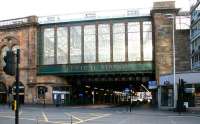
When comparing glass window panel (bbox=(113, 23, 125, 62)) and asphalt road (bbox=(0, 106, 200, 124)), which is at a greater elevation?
glass window panel (bbox=(113, 23, 125, 62))

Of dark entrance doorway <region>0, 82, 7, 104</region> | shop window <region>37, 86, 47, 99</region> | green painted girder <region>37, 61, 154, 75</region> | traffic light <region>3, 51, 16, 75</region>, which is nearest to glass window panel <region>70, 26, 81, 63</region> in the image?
green painted girder <region>37, 61, 154, 75</region>

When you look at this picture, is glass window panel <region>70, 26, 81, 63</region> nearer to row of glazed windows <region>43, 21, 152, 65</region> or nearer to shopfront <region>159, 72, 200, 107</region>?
row of glazed windows <region>43, 21, 152, 65</region>

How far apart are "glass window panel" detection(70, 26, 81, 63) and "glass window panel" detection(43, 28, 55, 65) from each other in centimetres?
388

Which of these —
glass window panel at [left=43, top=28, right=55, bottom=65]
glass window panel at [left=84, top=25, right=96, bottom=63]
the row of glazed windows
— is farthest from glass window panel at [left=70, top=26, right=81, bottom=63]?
glass window panel at [left=43, top=28, right=55, bottom=65]

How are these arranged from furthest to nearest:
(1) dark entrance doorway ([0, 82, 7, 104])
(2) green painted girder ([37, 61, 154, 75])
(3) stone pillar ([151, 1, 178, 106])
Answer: (1) dark entrance doorway ([0, 82, 7, 104]) → (2) green painted girder ([37, 61, 154, 75]) → (3) stone pillar ([151, 1, 178, 106])

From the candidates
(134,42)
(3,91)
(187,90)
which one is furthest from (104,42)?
(187,90)

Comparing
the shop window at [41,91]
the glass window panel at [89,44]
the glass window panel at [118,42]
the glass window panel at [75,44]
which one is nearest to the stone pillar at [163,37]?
the glass window panel at [118,42]

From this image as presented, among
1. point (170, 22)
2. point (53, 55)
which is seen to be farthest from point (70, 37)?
point (170, 22)

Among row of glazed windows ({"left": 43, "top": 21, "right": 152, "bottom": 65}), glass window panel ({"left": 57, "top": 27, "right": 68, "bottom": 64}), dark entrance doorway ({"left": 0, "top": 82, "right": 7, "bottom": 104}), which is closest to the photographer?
row of glazed windows ({"left": 43, "top": 21, "right": 152, "bottom": 65})

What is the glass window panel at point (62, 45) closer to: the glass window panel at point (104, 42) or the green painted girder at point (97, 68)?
the green painted girder at point (97, 68)

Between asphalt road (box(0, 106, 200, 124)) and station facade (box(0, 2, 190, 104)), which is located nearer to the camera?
asphalt road (box(0, 106, 200, 124))

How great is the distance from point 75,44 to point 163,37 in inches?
681

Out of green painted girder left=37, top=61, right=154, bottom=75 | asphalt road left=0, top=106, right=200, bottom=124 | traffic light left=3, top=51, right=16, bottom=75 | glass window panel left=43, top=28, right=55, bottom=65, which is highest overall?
glass window panel left=43, top=28, right=55, bottom=65

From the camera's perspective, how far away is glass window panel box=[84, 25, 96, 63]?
8419cm
